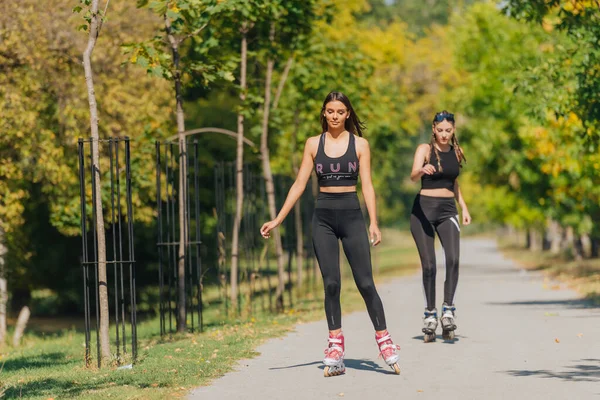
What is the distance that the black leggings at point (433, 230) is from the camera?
415 inches

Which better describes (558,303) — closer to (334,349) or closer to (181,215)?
(181,215)

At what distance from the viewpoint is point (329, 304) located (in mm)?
8477

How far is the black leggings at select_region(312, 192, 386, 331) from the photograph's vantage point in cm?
834

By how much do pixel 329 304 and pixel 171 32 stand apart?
5.34 meters

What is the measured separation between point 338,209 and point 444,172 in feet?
8.47

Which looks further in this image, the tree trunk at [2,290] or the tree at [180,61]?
the tree trunk at [2,290]

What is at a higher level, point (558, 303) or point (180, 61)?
point (180, 61)

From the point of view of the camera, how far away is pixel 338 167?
27.2 ft

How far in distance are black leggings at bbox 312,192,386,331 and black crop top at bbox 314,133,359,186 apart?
11 cm

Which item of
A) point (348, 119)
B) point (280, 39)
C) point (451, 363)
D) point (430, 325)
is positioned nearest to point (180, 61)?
point (280, 39)

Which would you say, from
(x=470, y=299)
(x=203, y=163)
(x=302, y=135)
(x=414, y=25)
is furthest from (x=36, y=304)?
(x=414, y=25)

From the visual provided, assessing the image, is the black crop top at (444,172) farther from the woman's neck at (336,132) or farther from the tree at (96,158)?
the tree at (96,158)

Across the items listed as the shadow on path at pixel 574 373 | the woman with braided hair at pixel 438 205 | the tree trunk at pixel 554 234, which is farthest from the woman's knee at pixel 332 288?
the tree trunk at pixel 554 234

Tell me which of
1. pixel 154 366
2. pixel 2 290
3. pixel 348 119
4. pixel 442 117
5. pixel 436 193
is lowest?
pixel 2 290
